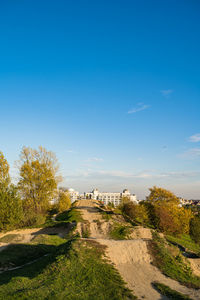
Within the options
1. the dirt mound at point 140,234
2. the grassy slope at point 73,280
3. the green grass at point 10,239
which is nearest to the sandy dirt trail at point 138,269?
the grassy slope at point 73,280

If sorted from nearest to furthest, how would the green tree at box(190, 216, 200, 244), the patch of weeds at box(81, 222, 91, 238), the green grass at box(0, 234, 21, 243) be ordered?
the green grass at box(0, 234, 21, 243), the patch of weeds at box(81, 222, 91, 238), the green tree at box(190, 216, 200, 244)

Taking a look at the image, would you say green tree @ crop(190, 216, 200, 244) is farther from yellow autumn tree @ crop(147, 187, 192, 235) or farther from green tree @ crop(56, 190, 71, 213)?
green tree @ crop(56, 190, 71, 213)

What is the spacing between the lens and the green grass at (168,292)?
1061 centimetres

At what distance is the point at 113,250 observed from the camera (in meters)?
16.6

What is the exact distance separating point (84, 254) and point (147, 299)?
6052 millimetres

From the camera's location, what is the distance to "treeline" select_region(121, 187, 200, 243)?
119 feet

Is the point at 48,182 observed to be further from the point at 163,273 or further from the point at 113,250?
the point at 163,273

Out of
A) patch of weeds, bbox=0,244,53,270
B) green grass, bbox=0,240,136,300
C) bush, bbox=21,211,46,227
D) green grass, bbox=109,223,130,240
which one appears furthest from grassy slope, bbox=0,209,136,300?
bush, bbox=21,211,46,227

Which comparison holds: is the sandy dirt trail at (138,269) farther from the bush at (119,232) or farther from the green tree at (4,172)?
the green tree at (4,172)

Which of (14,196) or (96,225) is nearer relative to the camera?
(14,196)

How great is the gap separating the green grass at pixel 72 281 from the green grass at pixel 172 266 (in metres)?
4.10

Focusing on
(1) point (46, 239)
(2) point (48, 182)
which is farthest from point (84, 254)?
(2) point (48, 182)

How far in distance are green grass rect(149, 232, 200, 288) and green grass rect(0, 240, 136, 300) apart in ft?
13.5

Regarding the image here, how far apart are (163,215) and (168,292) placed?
26.0 metres
